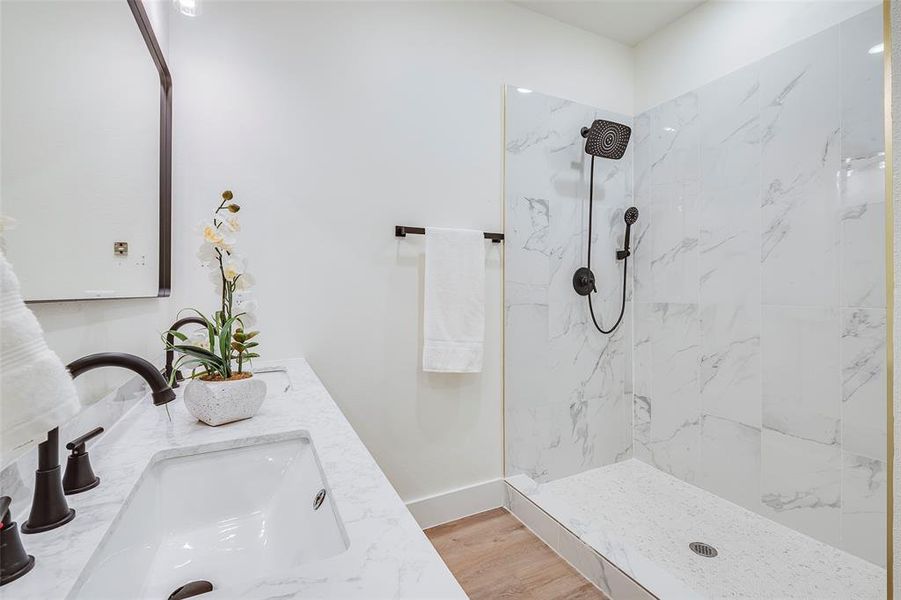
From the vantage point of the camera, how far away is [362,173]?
5.50 feet

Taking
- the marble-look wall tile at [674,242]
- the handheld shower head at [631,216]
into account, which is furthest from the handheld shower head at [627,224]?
the marble-look wall tile at [674,242]

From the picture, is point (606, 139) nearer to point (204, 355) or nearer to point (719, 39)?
point (719, 39)

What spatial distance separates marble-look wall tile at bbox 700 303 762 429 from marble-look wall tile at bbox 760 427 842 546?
13 centimetres

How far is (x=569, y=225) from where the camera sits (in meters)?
2.14

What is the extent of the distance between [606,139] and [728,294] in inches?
37.3

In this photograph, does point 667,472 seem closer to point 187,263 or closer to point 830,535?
point 830,535

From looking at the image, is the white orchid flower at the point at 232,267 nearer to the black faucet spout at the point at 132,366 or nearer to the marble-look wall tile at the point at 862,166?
the black faucet spout at the point at 132,366

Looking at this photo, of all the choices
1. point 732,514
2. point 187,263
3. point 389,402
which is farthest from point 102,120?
point 732,514

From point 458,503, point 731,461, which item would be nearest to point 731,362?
point 731,461

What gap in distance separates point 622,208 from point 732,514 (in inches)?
63.3

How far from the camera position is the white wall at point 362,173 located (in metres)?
1.43

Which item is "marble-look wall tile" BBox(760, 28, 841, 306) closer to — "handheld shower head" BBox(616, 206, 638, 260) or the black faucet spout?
"handheld shower head" BBox(616, 206, 638, 260)

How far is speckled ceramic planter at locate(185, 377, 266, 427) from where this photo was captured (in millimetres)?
860

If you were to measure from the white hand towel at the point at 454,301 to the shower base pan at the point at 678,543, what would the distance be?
722mm
